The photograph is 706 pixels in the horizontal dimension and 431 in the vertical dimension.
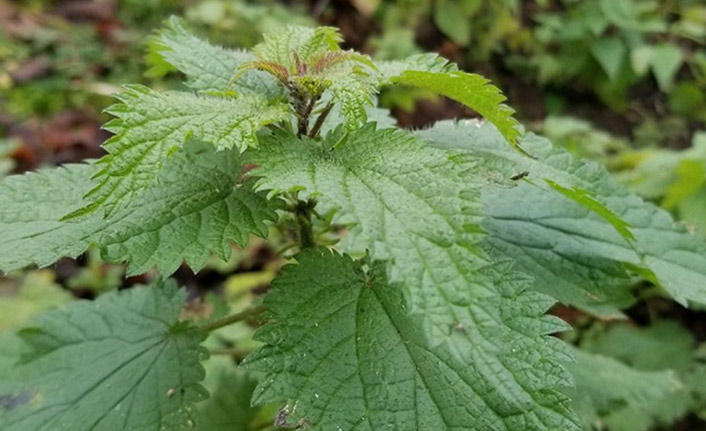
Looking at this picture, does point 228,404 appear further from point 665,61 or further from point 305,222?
point 665,61

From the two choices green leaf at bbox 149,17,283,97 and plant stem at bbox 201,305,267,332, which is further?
plant stem at bbox 201,305,267,332

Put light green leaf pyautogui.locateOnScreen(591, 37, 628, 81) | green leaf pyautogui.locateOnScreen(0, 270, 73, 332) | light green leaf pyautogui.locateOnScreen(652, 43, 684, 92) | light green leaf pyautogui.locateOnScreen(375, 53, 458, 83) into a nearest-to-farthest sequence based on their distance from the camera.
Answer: light green leaf pyautogui.locateOnScreen(375, 53, 458, 83) → green leaf pyautogui.locateOnScreen(0, 270, 73, 332) → light green leaf pyautogui.locateOnScreen(652, 43, 684, 92) → light green leaf pyautogui.locateOnScreen(591, 37, 628, 81)

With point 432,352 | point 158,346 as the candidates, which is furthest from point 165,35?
point 432,352

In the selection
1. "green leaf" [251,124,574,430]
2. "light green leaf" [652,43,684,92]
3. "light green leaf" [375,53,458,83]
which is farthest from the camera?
"light green leaf" [652,43,684,92]

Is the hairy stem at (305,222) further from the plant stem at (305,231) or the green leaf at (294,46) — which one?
the green leaf at (294,46)

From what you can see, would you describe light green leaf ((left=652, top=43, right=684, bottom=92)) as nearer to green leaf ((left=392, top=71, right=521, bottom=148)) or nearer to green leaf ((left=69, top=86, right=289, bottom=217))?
green leaf ((left=392, top=71, right=521, bottom=148))

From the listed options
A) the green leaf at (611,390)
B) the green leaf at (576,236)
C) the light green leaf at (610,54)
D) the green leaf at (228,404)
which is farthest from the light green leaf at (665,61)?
the green leaf at (228,404)

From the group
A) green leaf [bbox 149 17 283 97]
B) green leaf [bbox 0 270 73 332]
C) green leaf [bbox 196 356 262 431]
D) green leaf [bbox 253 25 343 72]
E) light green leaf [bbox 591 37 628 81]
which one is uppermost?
green leaf [bbox 253 25 343 72]

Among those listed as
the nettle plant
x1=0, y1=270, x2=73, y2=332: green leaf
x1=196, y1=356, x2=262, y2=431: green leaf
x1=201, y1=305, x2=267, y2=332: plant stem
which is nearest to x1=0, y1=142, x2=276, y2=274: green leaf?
the nettle plant
